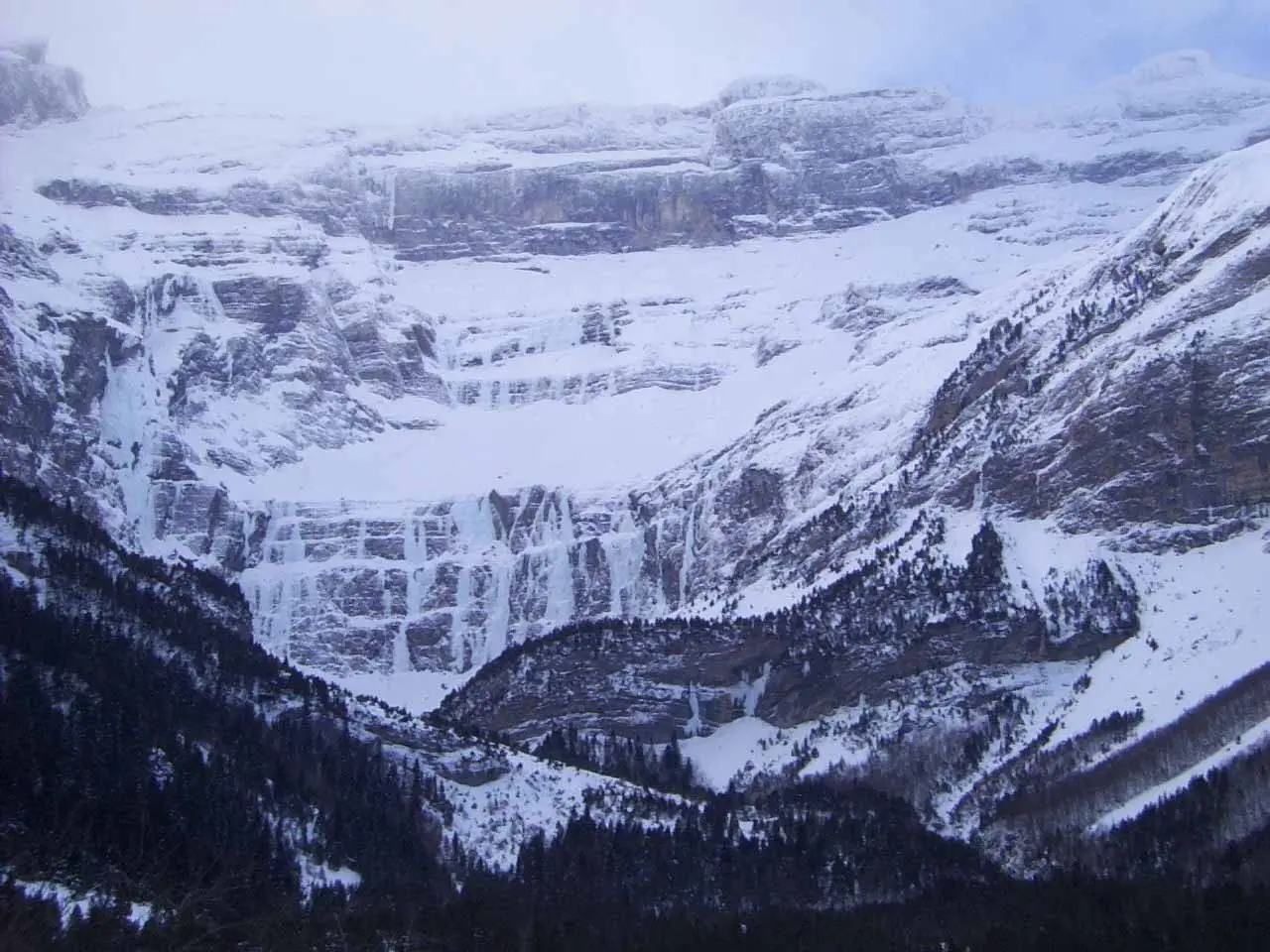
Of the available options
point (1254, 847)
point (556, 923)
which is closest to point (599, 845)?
point (556, 923)

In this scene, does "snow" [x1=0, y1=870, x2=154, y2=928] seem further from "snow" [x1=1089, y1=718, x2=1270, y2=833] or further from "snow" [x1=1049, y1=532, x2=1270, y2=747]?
"snow" [x1=1049, y1=532, x2=1270, y2=747]

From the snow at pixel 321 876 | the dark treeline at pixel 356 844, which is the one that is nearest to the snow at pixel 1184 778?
the dark treeline at pixel 356 844

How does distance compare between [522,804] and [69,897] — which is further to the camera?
[522,804]

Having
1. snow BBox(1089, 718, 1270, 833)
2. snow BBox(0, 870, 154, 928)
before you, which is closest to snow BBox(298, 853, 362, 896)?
snow BBox(0, 870, 154, 928)

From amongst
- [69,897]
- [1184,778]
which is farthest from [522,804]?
[69,897]

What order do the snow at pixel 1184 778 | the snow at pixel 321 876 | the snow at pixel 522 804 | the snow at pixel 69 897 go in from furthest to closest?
1. the snow at pixel 522 804
2. the snow at pixel 1184 778
3. the snow at pixel 321 876
4. the snow at pixel 69 897

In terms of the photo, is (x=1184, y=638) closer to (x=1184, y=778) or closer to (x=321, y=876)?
(x=1184, y=778)

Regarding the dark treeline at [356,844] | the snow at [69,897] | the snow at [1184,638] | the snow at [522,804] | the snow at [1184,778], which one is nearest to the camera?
the snow at [69,897]

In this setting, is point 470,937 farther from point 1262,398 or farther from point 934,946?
point 1262,398

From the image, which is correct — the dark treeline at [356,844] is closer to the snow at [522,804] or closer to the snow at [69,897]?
the snow at [69,897]

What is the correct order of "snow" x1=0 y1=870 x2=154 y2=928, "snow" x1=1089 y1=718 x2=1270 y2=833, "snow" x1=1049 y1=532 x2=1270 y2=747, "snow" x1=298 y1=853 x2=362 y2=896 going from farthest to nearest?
1. "snow" x1=1049 y1=532 x2=1270 y2=747
2. "snow" x1=1089 y1=718 x2=1270 y2=833
3. "snow" x1=298 y1=853 x2=362 y2=896
4. "snow" x1=0 y1=870 x2=154 y2=928

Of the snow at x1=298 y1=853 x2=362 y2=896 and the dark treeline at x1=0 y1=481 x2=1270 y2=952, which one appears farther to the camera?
the snow at x1=298 y1=853 x2=362 y2=896
